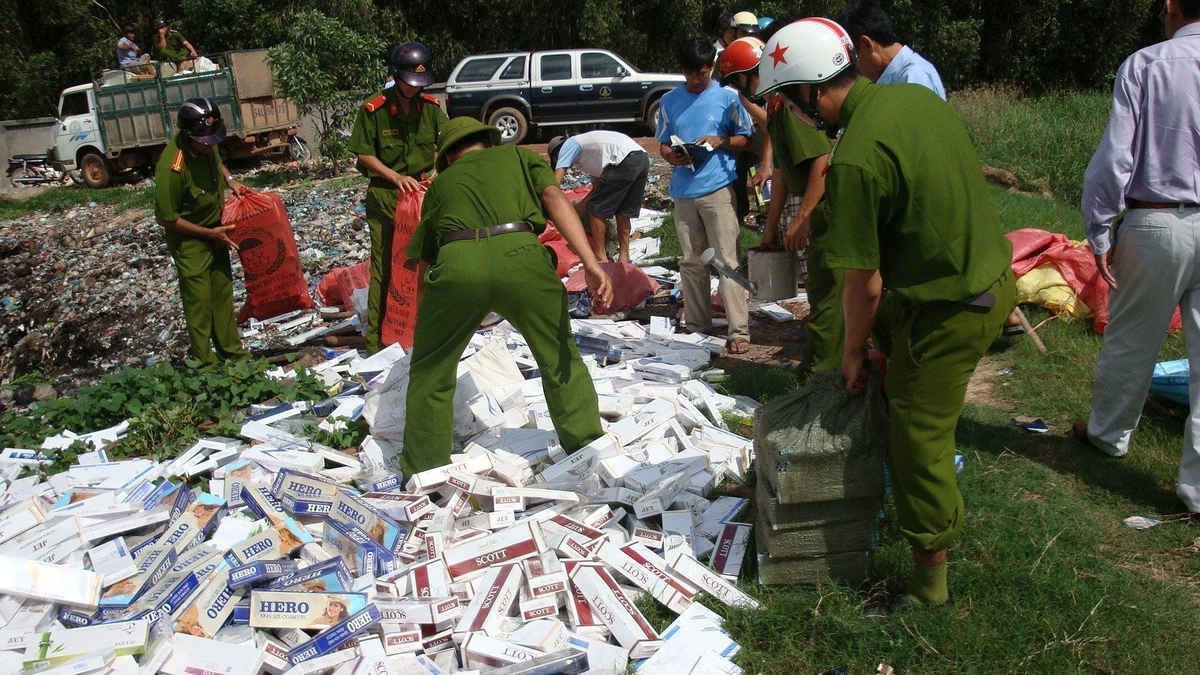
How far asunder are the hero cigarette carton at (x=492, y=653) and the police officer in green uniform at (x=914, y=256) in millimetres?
1372

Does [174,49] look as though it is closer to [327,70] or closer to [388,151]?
[327,70]

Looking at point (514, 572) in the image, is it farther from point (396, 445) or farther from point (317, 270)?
point (317, 270)

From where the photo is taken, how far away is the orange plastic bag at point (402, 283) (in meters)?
6.46

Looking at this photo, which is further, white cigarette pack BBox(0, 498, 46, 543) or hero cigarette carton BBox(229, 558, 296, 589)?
white cigarette pack BBox(0, 498, 46, 543)

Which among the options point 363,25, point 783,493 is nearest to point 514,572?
point 783,493

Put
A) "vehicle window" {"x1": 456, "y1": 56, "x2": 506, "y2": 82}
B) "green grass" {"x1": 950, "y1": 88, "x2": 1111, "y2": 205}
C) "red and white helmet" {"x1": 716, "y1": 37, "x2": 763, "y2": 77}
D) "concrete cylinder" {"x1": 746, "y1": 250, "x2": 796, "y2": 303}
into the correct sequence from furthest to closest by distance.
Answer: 1. "vehicle window" {"x1": 456, "y1": 56, "x2": 506, "y2": 82}
2. "green grass" {"x1": 950, "y1": 88, "x2": 1111, "y2": 205}
3. "red and white helmet" {"x1": 716, "y1": 37, "x2": 763, "y2": 77}
4. "concrete cylinder" {"x1": 746, "y1": 250, "x2": 796, "y2": 303}

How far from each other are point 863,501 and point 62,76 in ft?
108

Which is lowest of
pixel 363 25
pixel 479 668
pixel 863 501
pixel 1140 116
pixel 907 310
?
pixel 479 668

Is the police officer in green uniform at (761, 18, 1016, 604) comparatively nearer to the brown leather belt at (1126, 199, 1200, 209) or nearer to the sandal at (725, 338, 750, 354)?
the brown leather belt at (1126, 199, 1200, 209)

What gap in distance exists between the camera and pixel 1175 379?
4906 millimetres

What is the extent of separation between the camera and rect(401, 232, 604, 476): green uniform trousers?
4.10m

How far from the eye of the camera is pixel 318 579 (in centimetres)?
357

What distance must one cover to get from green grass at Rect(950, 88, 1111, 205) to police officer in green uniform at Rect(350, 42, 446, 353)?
7615 millimetres

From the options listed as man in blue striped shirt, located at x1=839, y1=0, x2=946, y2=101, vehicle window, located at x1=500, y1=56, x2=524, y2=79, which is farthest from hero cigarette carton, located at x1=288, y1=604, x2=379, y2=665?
vehicle window, located at x1=500, y1=56, x2=524, y2=79
